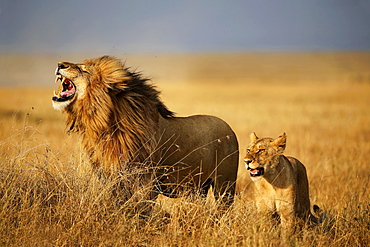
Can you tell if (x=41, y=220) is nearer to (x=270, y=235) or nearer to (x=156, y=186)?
(x=156, y=186)

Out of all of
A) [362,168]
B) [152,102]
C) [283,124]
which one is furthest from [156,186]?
[283,124]

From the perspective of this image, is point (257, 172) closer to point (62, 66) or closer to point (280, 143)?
point (280, 143)

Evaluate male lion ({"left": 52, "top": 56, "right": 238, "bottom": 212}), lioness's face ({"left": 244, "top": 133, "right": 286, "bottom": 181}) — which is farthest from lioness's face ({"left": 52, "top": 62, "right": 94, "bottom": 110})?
lioness's face ({"left": 244, "top": 133, "right": 286, "bottom": 181})

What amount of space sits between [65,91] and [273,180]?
2.34m

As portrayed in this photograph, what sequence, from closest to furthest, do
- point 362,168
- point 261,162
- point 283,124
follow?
point 261,162 < point 362,168 < point 283,124

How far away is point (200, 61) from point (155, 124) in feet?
507

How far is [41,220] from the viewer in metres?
4.48

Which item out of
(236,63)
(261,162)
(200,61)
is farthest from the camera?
(200,61)

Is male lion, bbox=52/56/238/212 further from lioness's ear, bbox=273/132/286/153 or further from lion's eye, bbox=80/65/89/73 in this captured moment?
lioness's ear, bbox=273/132/286/153

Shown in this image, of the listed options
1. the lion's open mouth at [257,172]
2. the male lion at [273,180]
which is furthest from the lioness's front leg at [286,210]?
the lion's open mouth at [257,172]

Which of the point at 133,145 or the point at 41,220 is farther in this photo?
the point at 133,145

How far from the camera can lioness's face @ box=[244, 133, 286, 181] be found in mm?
4895

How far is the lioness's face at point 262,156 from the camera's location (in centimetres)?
489

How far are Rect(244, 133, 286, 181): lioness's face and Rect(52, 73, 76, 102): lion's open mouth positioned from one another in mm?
1917
